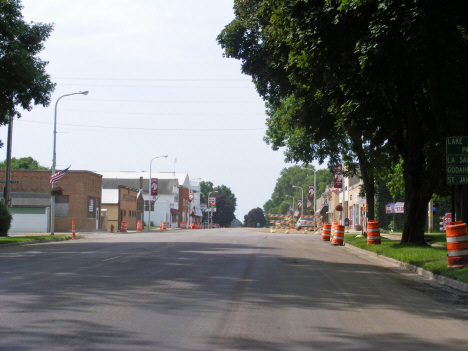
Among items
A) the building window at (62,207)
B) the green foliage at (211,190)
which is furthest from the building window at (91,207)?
the green foliage at (211,190)

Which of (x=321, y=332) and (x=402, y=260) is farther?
(x=402, y=260)

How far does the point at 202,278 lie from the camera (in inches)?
455

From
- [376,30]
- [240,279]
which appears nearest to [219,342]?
[240,279]

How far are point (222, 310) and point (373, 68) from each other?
29.2 feet

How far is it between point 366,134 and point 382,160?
25.6 ft

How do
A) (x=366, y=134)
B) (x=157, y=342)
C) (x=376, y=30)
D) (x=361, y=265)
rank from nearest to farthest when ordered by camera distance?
(x=157, y=342) < (x=376, y=30) < (x=361, y=265) < (x=366, y=134)

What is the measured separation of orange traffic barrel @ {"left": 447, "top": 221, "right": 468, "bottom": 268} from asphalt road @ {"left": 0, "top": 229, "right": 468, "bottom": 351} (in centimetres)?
115

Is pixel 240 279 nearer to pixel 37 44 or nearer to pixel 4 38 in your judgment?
pixel 4 38

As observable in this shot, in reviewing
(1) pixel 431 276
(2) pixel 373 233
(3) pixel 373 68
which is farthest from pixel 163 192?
(1) pixel 431 276

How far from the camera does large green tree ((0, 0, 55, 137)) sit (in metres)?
21.8

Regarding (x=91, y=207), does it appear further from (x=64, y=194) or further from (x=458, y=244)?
(x=458, y=244)

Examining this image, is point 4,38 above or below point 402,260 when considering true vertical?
above

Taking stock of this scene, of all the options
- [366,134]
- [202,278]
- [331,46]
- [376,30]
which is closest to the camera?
[202,278]

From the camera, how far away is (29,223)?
4750cm
